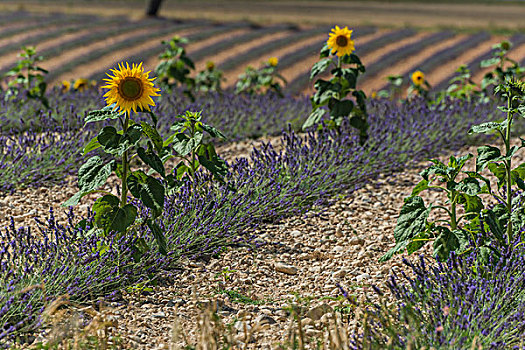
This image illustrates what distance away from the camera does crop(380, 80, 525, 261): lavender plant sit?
2.58 meters

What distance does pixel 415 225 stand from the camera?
260cm

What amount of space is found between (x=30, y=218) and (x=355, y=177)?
2020 mm

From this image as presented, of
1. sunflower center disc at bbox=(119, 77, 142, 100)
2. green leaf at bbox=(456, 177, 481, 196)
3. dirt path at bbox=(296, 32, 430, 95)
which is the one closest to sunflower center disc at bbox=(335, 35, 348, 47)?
green leaf at bbox=(456, 177, 481, 196)

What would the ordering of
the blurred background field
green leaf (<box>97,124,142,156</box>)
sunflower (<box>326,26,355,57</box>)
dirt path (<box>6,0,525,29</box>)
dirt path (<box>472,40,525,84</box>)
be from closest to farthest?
green leaf (<box>97,124,142,156</box>)
sunflower (<box>326,26,355,57</box>)
dirt path (<box>472,40,525,84</box>)
the blurred background field
dirt path (<box>6,0,525,29</box>)

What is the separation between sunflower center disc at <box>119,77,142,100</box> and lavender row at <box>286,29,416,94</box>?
20.6 ft

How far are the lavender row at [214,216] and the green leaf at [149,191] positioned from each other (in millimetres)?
Answer: 310

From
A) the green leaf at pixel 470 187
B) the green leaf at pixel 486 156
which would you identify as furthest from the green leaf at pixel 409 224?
the green leaf at pixel 486 156

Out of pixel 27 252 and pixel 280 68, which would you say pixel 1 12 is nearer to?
pixel 280 68

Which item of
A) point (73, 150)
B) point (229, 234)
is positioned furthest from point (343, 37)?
point (73, 150)

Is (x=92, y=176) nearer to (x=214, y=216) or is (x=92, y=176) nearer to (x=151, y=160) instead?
(x=151, y=160)

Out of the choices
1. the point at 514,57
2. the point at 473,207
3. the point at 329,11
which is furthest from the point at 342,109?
the point at 329,11

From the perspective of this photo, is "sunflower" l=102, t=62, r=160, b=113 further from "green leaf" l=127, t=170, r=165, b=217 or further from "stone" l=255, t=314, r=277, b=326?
"stone" l=255, t=314, r=277, b=326

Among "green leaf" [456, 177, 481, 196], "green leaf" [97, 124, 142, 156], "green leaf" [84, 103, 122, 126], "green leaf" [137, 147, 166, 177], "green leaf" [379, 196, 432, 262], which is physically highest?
"green leaf" [84, 103, 122, 126]

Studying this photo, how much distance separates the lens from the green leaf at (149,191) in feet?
8.40
